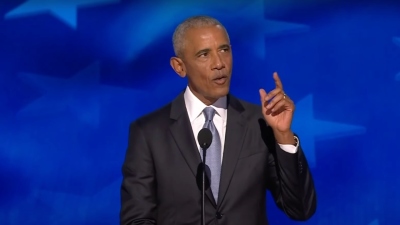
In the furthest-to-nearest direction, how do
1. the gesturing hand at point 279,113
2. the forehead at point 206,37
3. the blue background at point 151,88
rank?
the blue background at point 151,88
the forehead at point 206,37
the gesturing hand at point 279,113

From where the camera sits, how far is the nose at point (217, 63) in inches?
84.4

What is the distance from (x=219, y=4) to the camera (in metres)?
3.22

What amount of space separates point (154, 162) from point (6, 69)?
4.02 ft

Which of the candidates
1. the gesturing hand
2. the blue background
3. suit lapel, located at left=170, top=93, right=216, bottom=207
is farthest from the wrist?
the blue background

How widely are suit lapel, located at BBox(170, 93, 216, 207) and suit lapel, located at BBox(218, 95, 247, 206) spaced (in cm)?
6

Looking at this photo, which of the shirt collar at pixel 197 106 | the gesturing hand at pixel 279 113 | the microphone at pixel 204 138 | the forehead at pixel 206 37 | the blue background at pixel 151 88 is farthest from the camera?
the blue background at pixel 151 88

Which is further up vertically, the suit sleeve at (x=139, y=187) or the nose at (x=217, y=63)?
the nose at (x=217, y=63)

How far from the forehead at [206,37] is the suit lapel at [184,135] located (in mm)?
224

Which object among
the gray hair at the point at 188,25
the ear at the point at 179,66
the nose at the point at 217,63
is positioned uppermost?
the gray hair at the point at 188,25

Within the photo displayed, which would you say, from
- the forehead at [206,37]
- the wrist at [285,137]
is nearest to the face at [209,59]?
the forehead at [206,37]

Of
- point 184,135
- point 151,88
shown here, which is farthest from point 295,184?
point 151,88

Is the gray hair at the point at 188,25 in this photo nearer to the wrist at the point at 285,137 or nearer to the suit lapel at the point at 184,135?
the suit lapel at the point at 184,135

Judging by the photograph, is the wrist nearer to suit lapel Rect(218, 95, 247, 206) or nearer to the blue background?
suit lapel Rect(218, 95, 247, 206)

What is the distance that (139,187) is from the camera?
2156mm
